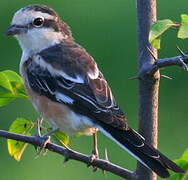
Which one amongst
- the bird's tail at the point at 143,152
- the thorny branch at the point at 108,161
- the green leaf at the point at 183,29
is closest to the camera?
the green leaf at the point at 183,29

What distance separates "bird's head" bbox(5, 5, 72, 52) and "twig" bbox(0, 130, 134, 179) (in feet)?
4.16

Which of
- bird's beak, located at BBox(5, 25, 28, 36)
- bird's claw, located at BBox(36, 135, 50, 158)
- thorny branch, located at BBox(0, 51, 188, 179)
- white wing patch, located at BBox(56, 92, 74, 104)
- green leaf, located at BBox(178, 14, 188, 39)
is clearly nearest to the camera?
green leaf, located at BBox(178, 14, 188, 39)

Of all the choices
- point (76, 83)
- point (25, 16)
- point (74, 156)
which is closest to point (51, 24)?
point (25, 16)

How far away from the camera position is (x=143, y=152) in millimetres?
3861

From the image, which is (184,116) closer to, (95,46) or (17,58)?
(95,46)

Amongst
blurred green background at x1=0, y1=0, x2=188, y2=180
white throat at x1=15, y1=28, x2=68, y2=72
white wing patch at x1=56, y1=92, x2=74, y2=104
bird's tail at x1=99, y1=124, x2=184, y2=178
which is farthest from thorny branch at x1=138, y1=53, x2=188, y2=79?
blurred green background at x1=0, y1=0, x2=188, y2=180

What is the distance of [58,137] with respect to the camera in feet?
14.0

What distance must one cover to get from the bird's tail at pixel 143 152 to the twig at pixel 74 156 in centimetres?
→ 12

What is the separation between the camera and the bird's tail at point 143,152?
3.65m

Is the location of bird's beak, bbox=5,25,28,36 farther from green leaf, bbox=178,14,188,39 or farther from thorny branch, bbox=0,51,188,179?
green leaf, bbox=178,14,188,39

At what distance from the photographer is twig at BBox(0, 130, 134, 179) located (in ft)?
12.1

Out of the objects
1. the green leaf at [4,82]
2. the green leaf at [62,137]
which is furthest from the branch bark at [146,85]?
the green leaf at [4,82]

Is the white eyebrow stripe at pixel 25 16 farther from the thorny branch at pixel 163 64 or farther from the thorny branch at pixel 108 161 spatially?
the thorny branch at pixel 163 64

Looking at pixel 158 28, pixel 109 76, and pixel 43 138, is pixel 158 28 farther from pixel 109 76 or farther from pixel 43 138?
pixel 109 76
